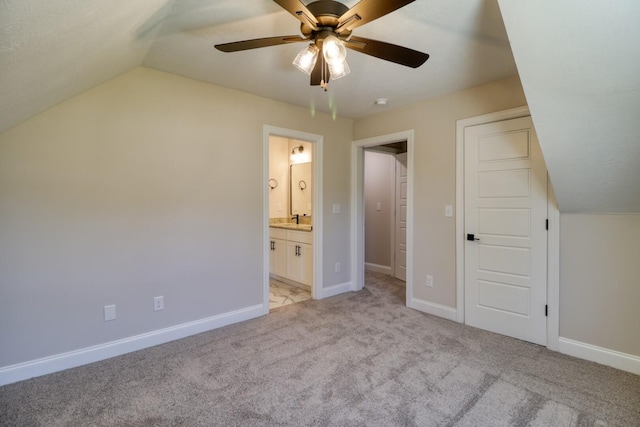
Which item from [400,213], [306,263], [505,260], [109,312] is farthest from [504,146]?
[109,312]

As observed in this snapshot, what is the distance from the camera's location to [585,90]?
170 centimetres

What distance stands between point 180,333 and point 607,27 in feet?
11.6

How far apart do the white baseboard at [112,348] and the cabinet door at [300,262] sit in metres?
1.06

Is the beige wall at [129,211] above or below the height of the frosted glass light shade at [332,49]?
below

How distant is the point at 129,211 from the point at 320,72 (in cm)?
189

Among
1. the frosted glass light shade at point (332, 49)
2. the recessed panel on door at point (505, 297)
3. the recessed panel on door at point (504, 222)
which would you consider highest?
the frosted glass light shade at point (332, 49)

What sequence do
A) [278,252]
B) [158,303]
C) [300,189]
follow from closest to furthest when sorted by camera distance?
[158,303] → [278,252] → [300,189]

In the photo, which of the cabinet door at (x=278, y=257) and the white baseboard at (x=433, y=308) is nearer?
the white baseboard at (x=433, y=308)

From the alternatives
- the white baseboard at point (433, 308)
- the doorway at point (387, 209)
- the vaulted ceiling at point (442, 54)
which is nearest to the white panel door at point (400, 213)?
the doorway at point (387, 209)

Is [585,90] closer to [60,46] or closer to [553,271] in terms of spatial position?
[553,271]

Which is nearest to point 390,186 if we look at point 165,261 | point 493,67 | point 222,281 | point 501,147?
point 501,147

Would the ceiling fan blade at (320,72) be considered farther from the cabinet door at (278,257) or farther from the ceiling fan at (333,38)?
the cabinet door at (278,257)

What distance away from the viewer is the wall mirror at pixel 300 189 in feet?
16.3

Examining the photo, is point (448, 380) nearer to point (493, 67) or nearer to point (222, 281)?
point (222, 281)
